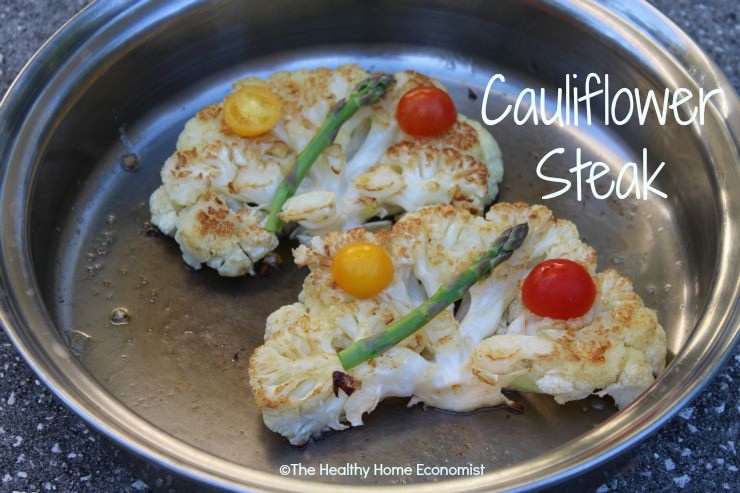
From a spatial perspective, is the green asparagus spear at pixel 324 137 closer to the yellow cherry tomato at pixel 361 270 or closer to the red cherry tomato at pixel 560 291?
the yellow cherry tomato at pixel 361 270

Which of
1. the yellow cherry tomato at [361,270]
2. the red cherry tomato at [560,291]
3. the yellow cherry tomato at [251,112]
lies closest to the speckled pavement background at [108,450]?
the red cherry tomato at [560,291]

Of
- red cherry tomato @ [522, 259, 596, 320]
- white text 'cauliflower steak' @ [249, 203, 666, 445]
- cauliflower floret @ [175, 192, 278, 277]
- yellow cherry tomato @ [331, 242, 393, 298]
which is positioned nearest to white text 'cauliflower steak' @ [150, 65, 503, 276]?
cauliflower floret @ [175, 192, 278, 277]

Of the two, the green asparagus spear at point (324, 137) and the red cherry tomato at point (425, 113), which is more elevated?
the red cherry tomato at point (425, 113)

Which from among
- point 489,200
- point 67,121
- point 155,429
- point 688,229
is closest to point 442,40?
point 489,200

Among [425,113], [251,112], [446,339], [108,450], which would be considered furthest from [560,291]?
[108,450]

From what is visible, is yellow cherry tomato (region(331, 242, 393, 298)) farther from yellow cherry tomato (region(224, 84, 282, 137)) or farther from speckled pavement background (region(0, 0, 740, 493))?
speckled pavement background (region(0, 0, 740, 493))
